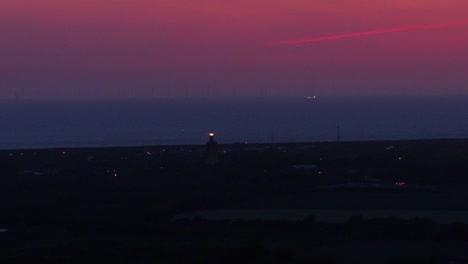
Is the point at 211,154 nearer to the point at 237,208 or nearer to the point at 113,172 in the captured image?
the point at 113,172

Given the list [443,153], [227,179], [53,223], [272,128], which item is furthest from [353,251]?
[272,128]

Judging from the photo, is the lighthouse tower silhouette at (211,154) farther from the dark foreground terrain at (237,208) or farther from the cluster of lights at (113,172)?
the cluster of lights at (113,172)

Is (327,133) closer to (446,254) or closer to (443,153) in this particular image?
(443,153)

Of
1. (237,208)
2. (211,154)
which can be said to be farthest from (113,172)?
(237,208)

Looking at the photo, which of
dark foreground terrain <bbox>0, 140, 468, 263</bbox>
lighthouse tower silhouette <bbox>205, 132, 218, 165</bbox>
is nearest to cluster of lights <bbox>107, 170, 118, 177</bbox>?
dark foreground terrain <bbox>0, 140, 468, 263</bbox>

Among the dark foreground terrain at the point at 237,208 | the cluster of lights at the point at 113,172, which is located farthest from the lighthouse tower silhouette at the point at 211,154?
the cluster of lights at the point at 113,172

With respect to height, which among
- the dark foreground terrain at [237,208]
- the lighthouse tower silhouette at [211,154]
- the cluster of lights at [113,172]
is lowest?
A: the dark foreground terrain at [237,208]

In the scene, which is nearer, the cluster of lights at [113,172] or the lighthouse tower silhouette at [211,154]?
the cluster of lights at [113,172]

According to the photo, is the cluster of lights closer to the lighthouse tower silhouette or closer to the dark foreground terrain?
the dark foreground terrain

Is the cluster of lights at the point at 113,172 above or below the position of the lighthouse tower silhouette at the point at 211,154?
below
